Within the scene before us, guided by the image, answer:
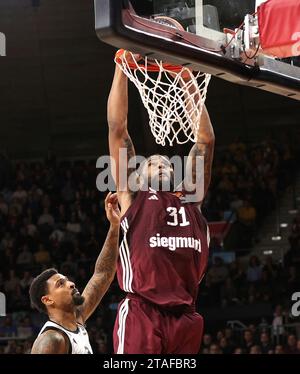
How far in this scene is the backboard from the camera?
4.83 meters

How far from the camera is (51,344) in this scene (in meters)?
5.38

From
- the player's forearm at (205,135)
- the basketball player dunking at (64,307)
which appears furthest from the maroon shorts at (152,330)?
the player's forearm at (205,135)

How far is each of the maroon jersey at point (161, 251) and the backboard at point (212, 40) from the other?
80 centimetres

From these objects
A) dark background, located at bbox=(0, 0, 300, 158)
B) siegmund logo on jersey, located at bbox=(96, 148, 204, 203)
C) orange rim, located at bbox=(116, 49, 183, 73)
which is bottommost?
siegmund logo on jersey, located at bbox=(96, 148, 204, 203)

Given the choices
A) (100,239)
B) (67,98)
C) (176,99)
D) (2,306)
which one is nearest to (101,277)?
(176,99)

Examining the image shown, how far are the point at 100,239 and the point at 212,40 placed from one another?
881cm

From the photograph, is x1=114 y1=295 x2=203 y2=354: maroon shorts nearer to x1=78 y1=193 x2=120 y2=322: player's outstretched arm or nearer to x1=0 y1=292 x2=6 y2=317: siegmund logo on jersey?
x1=78 y1=193 x2=120 y2=322: player's outstretched arm

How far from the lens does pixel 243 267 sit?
43.0ft

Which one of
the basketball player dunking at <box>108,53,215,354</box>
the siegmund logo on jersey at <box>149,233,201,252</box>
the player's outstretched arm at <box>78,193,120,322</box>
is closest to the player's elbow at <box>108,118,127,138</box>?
the basketball player dunking at <box>108,53,215,354</box>

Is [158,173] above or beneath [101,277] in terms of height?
above

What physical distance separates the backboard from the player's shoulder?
170 cm

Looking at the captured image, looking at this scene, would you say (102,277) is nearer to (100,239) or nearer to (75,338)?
(75,338)

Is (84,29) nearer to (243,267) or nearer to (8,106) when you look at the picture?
(8,106)
